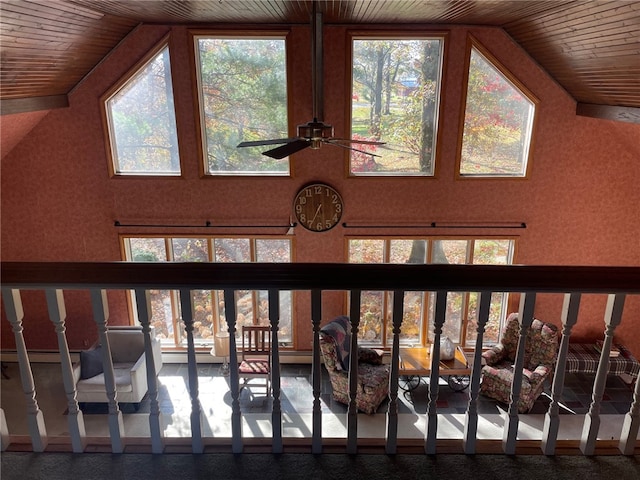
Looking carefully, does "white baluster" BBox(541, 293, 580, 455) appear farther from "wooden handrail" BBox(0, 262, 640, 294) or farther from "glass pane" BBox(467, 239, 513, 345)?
"glass pane" BBox(467, 239, 513, 345)

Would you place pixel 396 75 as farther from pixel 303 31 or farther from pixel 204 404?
A: pixel 204 404

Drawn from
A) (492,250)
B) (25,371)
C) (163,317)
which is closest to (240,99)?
(163,317)

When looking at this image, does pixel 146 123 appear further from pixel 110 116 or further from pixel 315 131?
pixel 315 131

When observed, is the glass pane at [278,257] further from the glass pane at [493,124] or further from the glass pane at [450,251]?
the glass pane at [493,124]

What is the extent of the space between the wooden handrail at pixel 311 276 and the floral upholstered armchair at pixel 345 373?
12.5 feet

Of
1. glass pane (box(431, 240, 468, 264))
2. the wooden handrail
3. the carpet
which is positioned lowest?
the carpet

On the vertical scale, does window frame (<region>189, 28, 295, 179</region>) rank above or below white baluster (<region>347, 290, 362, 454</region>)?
above

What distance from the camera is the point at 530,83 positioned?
6.08 m

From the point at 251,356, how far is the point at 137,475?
16.0 feet

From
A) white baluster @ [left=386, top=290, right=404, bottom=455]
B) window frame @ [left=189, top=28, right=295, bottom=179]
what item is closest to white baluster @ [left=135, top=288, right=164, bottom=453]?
white baluster @ [left=386, top=290, right=404, bottom=455]

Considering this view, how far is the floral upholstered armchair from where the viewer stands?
505 cm

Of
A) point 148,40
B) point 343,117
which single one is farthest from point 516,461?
point 148,40

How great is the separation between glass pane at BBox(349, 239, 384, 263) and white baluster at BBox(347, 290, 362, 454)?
522 centimetres

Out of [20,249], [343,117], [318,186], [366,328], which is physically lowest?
[366,328]
